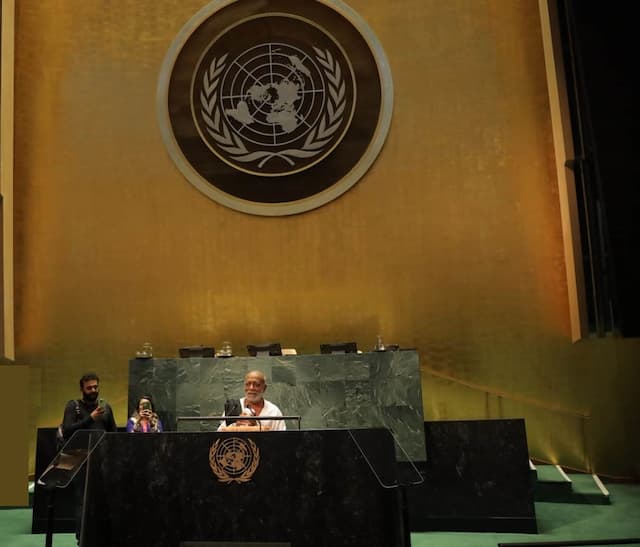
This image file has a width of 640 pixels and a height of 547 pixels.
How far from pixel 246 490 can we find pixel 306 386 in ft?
8.91

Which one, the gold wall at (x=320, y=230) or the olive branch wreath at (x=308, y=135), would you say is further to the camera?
the olive branch wreath at (x=308, y=135)

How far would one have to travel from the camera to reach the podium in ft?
12.5

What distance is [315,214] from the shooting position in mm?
8016

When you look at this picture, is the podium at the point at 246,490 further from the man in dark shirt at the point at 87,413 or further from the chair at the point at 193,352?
the chair at the point at 193,352

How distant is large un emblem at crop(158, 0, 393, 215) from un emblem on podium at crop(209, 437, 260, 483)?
4.43 meters

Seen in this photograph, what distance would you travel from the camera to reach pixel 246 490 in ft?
12.7

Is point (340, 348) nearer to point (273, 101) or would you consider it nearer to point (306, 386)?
point (306, 386)

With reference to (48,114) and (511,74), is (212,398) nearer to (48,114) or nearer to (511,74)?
(48,114)

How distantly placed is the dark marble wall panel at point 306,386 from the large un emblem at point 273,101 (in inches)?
84.7

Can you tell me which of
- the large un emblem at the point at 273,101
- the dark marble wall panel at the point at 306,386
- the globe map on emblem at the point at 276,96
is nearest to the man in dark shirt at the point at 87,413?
the dark marble wall panel at the point at 306,386

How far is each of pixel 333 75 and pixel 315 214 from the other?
1.67 m

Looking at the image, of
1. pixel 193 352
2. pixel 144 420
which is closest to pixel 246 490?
pixel 144 420

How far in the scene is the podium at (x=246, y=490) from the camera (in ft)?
12.5

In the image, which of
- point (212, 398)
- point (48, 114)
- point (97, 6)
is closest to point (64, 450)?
point (212, 398)
